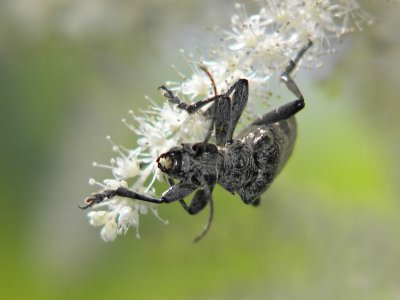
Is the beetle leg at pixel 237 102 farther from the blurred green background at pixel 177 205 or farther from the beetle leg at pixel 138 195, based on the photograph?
the blurred green background at pixel 177 205

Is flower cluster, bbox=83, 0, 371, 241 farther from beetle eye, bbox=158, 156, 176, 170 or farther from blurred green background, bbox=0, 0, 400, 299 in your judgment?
blurred green background, bbox=0, 0, 400, 299

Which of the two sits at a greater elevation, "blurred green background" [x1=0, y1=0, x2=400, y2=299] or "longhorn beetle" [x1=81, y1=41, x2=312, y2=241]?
"longhorn beetle" [x1=81, y1=41, x2=312, y2=241]

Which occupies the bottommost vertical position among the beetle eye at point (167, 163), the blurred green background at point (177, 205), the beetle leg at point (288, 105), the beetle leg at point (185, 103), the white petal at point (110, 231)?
the blurred green background at point (177, 205)

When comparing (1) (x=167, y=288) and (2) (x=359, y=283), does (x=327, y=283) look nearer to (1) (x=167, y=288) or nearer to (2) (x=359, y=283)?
(2) (x=359, y=283)

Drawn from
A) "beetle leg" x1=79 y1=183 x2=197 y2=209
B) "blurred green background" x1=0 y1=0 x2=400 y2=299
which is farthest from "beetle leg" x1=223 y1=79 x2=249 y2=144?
"blurred green background" x1=0 y1=0 x2=400 y2=299

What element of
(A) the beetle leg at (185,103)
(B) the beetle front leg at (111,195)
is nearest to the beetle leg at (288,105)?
(A) the beetle leg at (185,103)

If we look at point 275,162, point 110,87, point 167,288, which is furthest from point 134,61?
point 275,162
